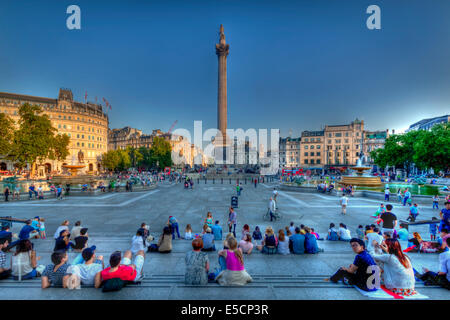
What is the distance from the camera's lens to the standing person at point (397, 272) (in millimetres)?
4512

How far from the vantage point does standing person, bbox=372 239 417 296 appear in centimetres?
451

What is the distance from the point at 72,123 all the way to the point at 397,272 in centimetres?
8572

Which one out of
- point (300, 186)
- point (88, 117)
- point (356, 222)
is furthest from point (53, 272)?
point (88, 117)

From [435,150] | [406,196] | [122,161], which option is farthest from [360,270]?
[122,161]

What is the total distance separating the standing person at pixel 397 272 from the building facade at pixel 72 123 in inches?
3000

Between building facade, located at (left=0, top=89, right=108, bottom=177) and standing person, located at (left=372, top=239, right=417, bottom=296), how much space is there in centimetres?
7621

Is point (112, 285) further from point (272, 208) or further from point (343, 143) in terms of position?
point (343, 143)

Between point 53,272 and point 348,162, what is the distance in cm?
9335

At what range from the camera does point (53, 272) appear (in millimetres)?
4883

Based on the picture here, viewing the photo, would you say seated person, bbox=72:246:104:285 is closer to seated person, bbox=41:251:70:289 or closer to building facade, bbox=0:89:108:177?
seated person, bbox=41:251:70:289

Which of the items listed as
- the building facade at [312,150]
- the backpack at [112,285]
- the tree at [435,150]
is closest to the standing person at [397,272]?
the backpack at [112,285]

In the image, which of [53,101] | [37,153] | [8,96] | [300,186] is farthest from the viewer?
[53,101]

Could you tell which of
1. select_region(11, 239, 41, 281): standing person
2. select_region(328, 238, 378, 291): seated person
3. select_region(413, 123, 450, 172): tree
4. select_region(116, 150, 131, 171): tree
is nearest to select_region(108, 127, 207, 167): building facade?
select_region(116, 150, 131, 171): tree
